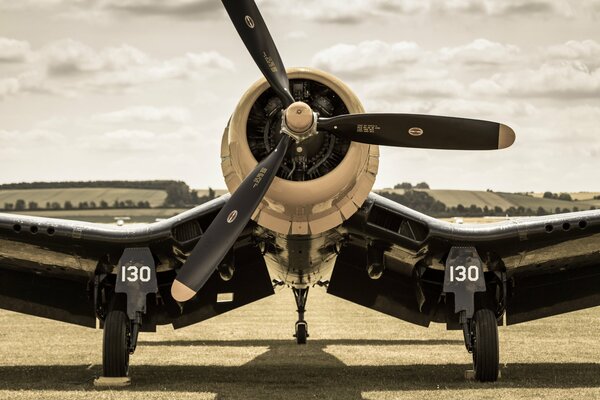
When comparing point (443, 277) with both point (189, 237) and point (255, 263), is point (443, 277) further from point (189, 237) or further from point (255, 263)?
point (189, 237)

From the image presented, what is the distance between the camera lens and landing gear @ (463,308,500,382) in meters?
14.6

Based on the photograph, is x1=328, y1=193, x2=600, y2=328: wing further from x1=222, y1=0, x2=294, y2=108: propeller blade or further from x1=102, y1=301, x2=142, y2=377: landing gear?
x1=102, y1=301, x2=142, y2=377: landing gear

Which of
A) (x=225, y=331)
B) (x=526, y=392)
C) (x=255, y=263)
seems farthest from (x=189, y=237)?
(x=225, y=331)

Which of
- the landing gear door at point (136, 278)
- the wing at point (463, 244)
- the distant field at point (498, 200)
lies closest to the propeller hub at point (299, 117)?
the wing at point (463, 244)

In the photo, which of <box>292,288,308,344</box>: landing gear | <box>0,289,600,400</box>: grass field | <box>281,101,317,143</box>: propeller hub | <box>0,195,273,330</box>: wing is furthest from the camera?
<box>292,288,308,344</box>: landing gear

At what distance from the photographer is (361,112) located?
43.0 ft

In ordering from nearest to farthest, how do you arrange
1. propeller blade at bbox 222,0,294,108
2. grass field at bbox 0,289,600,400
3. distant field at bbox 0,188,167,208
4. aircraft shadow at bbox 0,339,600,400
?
propeller blade at bbox 222,0,294,108, grass field at bbox 0,289,600,400, aircraft shadow at bbox 0,339,600,400, distant field at bbox 0,188,167,208

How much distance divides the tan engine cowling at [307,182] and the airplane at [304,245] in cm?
1

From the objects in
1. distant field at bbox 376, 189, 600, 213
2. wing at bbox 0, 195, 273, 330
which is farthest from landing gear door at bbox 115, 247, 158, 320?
distant field at bbox 376, 189, 600, 213

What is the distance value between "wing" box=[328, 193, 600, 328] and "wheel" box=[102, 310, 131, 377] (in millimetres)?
3340

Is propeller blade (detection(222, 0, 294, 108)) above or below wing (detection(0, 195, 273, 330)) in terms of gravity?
above

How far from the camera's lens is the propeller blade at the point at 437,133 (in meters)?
13.0

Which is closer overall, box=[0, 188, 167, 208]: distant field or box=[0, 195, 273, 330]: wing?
box=[0, 195, 273, 330]: wing

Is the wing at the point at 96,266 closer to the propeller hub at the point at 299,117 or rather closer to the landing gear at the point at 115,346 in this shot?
the landing gear at the point at 115,346
